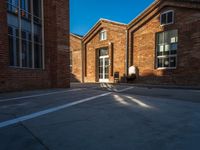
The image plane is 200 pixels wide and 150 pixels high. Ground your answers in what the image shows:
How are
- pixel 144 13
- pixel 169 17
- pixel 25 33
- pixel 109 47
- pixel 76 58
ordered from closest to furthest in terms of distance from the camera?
1. pixel 25 33
2. pixel 169 17
3. pixel 144 13
4. pixel 109 47
5. pixel 76 58

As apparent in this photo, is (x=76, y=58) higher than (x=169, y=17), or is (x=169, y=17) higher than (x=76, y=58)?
(x=169, y=17)

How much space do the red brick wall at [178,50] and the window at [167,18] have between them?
0.88 ft

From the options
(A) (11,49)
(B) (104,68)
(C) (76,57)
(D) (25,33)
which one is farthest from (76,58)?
(A) (11,49)

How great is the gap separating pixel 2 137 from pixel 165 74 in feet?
37.7

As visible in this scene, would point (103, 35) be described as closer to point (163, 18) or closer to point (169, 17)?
point (163, 18)

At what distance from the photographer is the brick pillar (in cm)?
809

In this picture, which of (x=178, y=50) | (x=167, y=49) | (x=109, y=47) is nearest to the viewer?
(x=178, y=50)

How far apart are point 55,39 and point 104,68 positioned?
837cm

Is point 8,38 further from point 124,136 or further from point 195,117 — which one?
point 195,117

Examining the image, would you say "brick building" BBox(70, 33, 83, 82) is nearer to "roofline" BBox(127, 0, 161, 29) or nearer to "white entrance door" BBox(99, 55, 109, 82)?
"white entrance door" BBox(99, 55, 109, 82)

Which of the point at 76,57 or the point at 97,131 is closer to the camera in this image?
the point at 97,131

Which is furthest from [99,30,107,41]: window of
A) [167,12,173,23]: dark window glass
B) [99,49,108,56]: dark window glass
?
[167,12,173,23]: dark window glass

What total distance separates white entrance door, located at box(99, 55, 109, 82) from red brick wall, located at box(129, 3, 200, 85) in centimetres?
299

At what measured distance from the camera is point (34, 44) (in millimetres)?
7613
